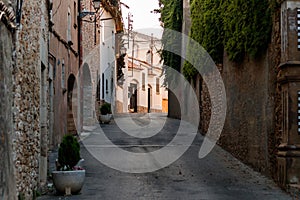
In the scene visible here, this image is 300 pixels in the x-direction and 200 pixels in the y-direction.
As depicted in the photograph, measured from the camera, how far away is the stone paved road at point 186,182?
10188 mm

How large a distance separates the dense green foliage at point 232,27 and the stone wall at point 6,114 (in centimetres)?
681

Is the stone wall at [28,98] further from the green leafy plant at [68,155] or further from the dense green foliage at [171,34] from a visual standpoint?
the dense green foliage at [171,34]

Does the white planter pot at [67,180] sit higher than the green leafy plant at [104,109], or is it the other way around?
the green leafy plant at [104,109]

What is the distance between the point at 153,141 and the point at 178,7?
1222 centimetres

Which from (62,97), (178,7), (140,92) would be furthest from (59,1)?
(140,92)

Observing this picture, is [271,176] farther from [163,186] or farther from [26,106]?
[26,106]

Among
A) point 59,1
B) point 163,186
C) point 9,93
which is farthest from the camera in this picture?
point 59,1

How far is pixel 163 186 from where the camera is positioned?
1115 centimetres

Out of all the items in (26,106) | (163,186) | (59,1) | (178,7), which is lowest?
(163,186)

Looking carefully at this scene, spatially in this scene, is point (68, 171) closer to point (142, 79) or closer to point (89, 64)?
point (89, 64)

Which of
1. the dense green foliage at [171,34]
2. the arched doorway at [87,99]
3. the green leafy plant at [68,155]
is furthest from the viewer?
the dense green foliage at [171,34]

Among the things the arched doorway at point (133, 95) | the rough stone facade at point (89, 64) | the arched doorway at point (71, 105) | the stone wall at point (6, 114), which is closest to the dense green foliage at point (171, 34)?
the rough stone facade at point (89, 64)

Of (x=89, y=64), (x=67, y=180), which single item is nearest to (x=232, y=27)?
(x=67, y=180)

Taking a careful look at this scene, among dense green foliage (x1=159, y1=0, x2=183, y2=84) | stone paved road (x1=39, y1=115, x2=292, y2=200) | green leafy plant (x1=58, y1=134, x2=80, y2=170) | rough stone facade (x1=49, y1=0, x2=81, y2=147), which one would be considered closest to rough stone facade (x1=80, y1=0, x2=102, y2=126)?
rough stone facade (x1=49, y1=0, x2=81, y2=147)
